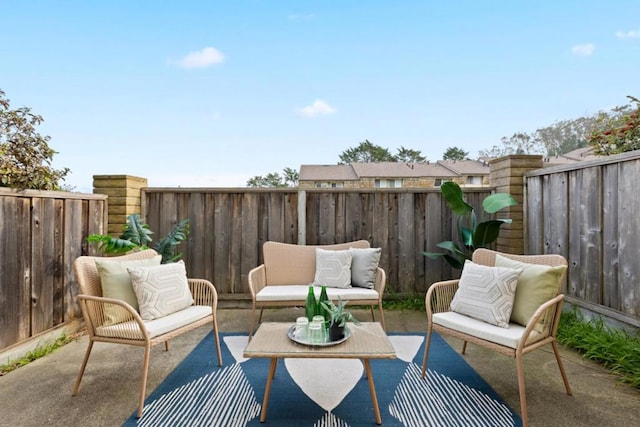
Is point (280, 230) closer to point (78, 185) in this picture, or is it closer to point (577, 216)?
point (78, 185)

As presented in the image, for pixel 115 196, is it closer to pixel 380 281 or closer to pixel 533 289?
pixel 380 281

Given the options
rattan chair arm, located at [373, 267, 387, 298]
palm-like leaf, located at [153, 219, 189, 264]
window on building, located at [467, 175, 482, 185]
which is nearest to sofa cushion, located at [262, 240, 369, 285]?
rattan chair arm, located at [373, 267, 387, 298]

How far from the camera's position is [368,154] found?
23.5 meters

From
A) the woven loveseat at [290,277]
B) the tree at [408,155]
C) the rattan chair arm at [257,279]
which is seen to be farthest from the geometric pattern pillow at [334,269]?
the tree at [408,155]

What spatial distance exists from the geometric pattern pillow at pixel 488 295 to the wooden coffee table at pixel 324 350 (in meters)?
0.73

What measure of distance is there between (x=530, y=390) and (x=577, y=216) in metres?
1.86

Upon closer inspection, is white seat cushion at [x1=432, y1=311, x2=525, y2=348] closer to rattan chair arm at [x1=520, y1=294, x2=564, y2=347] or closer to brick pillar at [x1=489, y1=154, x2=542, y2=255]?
rattan chair arm at [x1=520, y1=294, x2=564, y2=347]

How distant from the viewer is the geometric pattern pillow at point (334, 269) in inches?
132

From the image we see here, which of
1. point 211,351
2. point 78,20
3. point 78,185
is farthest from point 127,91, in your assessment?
point 211,351

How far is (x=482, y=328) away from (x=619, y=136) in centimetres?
303

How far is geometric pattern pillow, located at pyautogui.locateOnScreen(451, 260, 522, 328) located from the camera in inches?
86.3

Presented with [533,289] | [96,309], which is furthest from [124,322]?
[533,289]

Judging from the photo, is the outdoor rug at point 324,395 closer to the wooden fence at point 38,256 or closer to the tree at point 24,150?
the wooden fence at point 38,256

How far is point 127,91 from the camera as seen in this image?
21.0ft
